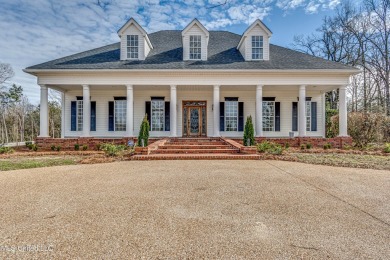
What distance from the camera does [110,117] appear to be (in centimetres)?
1397

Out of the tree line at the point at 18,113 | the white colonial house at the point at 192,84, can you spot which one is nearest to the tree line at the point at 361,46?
the white colonial house at the point at 192,84

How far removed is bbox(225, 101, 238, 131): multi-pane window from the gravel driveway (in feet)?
28.8

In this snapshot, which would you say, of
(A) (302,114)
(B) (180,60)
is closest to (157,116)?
(B) (180,60)

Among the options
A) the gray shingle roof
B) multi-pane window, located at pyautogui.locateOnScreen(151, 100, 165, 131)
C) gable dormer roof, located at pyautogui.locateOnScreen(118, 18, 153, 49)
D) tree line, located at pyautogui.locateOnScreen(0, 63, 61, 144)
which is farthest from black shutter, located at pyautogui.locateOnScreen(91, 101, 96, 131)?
tree line, located at pyautogui.locateOnScreen(0, 63, 61, 144)

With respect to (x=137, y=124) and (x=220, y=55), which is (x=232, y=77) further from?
(x=137, y=124)

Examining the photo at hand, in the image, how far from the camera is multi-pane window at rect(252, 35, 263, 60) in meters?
13.0

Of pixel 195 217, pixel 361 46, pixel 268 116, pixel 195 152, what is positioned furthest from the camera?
pixel 361 46

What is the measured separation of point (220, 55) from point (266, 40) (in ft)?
10.0

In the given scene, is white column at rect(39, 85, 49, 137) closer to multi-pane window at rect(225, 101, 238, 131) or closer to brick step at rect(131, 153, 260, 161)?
brick step at rect(131, 153, 260, 161)

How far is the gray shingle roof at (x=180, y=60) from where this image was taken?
11.9 metres

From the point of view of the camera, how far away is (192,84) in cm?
1206

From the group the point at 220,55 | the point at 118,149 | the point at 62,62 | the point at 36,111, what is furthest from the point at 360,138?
the point at 36,111

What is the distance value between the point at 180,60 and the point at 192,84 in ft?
6.59

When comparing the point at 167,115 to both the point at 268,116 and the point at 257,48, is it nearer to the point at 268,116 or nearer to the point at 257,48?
the point at 268,116
